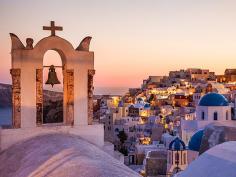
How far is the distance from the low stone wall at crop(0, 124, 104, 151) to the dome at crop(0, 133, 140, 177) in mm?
370

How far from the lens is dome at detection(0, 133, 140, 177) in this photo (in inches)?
183

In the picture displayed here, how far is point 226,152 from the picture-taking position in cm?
387

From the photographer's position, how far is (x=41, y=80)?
26.1 feet

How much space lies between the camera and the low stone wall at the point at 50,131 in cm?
739

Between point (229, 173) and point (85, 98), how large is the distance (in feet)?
16.5

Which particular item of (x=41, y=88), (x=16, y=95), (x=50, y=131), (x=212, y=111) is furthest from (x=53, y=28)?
(x=212, y=111)

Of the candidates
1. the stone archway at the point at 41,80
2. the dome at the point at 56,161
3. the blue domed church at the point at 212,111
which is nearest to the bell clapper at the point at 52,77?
the stone archway at the point at 41,80

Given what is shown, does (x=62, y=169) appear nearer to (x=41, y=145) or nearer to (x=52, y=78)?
(x=41, y=145)

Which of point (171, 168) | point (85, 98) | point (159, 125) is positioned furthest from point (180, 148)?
point (159, 125)

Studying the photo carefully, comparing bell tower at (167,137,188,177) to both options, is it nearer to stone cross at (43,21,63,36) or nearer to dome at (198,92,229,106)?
dome at (198,92,229,106)

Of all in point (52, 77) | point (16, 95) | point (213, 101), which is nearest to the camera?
point (16, 95)

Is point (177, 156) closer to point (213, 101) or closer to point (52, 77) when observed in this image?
point (213, 101)

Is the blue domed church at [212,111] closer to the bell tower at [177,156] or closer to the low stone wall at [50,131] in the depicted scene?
the bell tower at [177,156]

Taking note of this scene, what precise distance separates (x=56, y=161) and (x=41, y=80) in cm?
296
